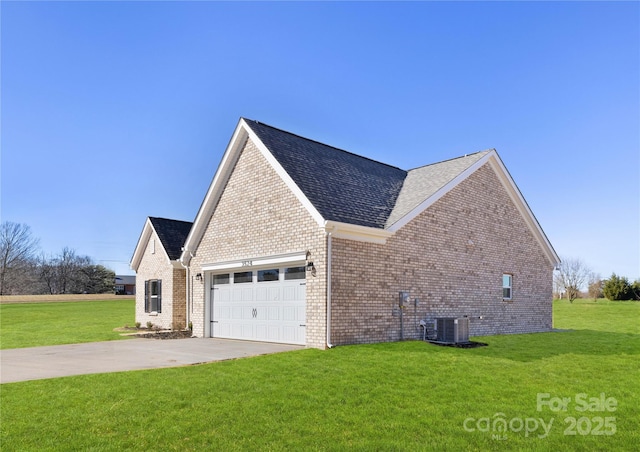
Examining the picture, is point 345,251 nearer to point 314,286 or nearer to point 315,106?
point 314,286

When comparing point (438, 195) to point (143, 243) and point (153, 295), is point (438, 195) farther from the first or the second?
point (143, 243)

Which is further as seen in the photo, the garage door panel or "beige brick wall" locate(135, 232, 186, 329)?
"beige brick wall" locate(135, 232, 186, 329)

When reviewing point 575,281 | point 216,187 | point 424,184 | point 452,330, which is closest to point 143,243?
point 216,187

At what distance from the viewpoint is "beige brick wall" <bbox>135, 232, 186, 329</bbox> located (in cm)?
2200

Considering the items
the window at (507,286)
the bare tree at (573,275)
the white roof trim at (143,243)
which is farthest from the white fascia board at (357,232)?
the bare tree at (573,275)

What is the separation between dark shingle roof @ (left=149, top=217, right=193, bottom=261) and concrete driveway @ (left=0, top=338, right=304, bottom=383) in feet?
25.4

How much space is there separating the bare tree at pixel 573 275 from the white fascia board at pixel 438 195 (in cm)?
5568

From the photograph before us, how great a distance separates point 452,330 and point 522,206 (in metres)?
9.53

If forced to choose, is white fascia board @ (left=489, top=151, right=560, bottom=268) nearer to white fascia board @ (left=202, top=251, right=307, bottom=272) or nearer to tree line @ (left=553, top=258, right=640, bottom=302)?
white fascia board @ (left=202, top=251, right=307, bottom=272)

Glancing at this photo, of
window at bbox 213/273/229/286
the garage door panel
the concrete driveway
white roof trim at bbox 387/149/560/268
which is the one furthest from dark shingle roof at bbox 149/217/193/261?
white roof trim at bbox 387/149/560/268

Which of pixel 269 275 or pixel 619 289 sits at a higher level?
pixel 269 275

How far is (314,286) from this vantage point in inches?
498

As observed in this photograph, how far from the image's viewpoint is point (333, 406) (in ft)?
21.5

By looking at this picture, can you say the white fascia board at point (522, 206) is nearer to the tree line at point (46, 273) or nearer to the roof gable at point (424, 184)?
the roof gable at point (424, 184)
